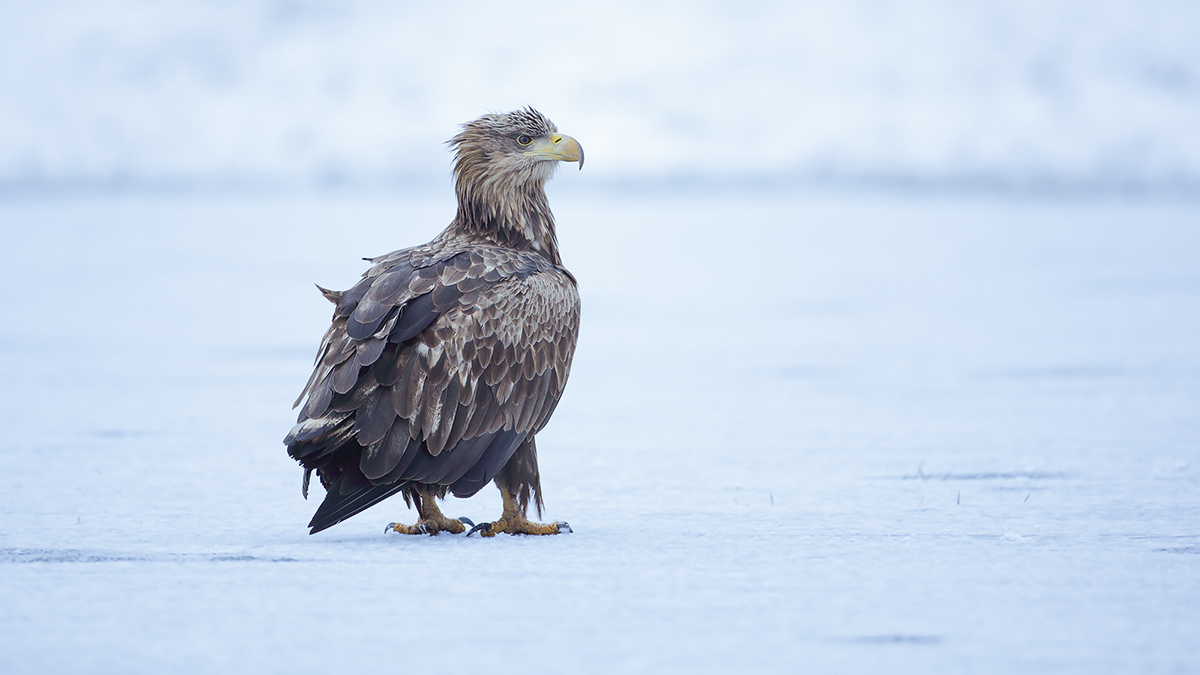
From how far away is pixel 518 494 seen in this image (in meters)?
5.13

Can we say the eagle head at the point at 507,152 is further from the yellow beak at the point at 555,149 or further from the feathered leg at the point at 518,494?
the feathered leg at the point at 518,494

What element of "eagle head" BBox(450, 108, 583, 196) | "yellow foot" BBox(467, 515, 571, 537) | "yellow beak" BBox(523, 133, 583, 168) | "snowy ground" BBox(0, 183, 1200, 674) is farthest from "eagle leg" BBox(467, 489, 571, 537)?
"yellow beak" BBox(523, 133, 583, 168)

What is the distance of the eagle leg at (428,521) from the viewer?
5082 millimetres

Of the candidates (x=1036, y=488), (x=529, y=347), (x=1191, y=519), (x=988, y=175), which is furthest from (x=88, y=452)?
(x=988, y=175)

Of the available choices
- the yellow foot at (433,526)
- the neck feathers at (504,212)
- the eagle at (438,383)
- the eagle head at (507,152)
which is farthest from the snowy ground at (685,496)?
the eagle head at (507,152)

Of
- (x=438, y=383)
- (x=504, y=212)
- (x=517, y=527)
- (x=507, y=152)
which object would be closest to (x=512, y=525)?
(x=517, y=527)

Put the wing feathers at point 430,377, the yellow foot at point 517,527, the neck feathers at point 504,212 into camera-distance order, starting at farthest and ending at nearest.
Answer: the neck feathers at point 504,212 → the yellow foot at point 517,527 → the wing feathers at point 430,377

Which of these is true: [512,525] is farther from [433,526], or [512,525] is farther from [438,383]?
[438,383]

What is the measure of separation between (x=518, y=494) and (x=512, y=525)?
105 mm

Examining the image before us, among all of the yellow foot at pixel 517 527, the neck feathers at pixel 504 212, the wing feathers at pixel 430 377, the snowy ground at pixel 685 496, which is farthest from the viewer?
the neck feathers at pixel 504 212

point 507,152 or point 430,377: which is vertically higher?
point 507,152

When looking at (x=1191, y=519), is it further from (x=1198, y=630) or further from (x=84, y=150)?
(x=84, y=150)

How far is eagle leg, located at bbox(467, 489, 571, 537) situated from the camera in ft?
16.5

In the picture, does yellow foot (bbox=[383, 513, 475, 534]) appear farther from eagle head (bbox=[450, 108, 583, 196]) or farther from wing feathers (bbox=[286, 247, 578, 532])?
eagle head (bbox=[450, 108, 583, 196])
